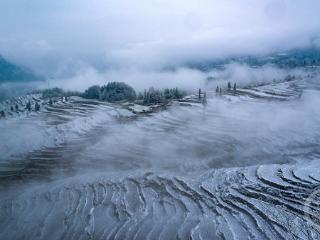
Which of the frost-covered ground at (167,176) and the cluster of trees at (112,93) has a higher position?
the cluster of trees at (112,93)

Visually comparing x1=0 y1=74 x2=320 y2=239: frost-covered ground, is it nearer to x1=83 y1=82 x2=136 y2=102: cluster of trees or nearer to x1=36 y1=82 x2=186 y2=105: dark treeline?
x1=36 y1=82 x2=186 y2=105: dark treeline

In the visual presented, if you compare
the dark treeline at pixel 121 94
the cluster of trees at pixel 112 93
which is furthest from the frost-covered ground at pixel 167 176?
the cluster of trees at pixel 112 93

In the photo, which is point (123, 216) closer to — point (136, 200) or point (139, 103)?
point (136, 200)

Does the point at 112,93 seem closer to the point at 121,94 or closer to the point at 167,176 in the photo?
the point at 121,94

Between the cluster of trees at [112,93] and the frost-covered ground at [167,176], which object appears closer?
the frost-covered ground at [167,176]

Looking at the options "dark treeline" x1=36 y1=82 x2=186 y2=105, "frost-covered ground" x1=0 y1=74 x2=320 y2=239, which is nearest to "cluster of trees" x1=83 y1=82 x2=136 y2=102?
"dark treeline" x1=36 y1=82 x2=186 y2=105

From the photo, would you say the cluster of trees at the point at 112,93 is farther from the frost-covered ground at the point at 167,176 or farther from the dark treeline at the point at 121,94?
the frost-covered ground at the point at 167,176

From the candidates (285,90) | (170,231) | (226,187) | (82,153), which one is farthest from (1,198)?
(285,90)
